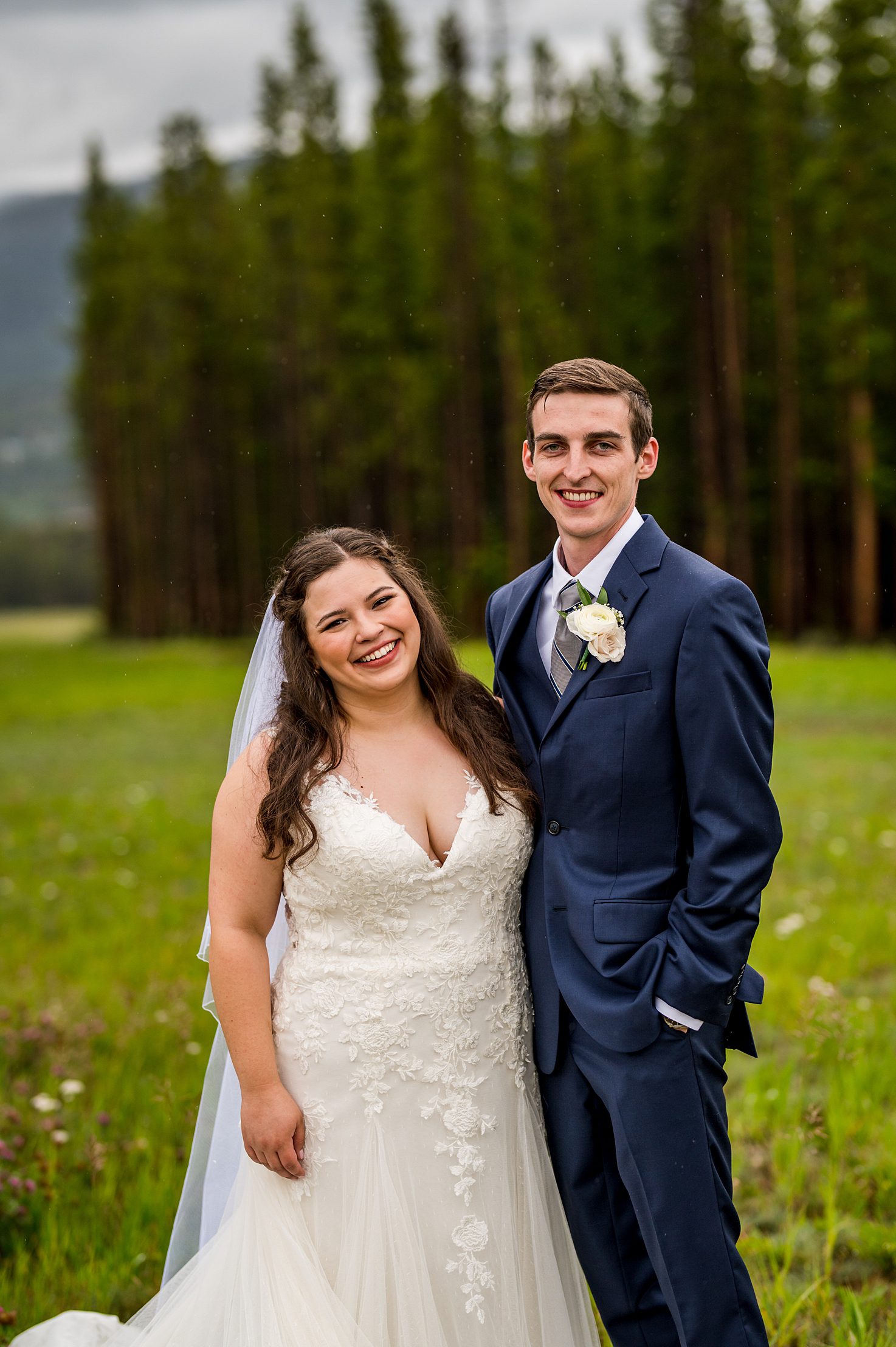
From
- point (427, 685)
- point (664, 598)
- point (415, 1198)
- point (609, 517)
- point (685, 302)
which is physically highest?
point (685, 302)

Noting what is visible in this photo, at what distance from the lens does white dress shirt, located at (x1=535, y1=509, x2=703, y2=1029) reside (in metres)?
3.02

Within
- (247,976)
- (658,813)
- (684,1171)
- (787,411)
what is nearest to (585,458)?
(658,813)

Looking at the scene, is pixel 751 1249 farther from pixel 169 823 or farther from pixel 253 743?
pixel 169 823

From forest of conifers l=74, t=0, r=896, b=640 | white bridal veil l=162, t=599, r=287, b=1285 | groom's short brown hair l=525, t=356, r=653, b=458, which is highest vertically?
forest of conifers l=74, t=0, r=896, b=640

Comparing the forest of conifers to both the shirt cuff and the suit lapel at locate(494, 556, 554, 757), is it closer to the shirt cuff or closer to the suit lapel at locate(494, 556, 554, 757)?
the suit lapel at locate(494, 556, 554, 757)

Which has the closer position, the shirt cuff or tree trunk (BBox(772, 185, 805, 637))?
the shirt cuff

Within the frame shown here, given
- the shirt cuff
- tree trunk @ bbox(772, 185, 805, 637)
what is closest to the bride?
the shirt cuff

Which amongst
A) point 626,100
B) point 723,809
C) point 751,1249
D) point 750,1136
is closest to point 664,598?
point 723,809

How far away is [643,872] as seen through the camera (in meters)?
2.87

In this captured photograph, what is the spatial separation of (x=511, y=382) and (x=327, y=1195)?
25850mm

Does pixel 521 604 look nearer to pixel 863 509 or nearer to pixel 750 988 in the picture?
pixel 750 988

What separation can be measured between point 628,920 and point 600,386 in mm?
1333

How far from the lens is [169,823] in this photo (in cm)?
1019

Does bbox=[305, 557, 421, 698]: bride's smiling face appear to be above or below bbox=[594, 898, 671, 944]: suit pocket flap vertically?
above
